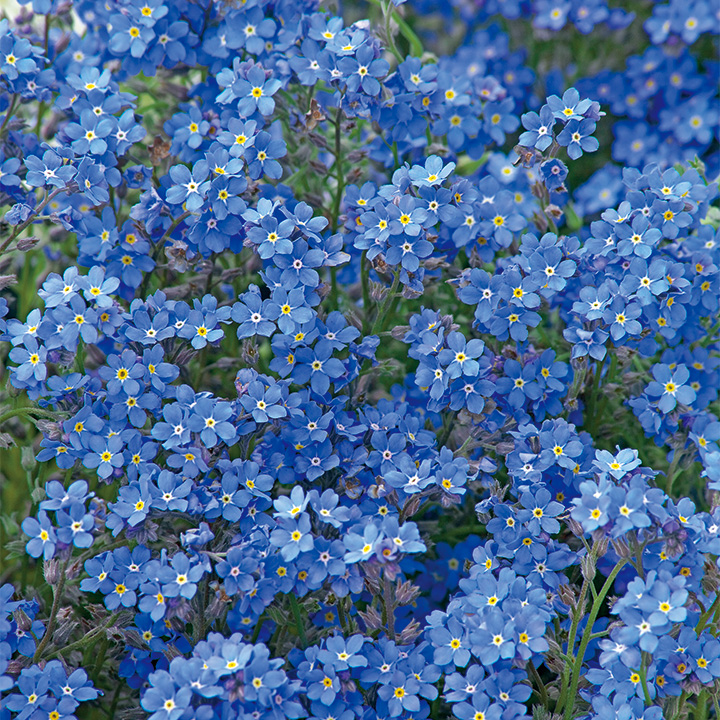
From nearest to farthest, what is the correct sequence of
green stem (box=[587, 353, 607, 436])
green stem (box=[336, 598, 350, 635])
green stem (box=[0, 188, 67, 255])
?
green stem (box=[336, 598, 350, 635]) → green stem (box=[0, 188, 67, 255]) → green stem (box=[587, 353, 607, 436])

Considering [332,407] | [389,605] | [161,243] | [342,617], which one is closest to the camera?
[389,605]

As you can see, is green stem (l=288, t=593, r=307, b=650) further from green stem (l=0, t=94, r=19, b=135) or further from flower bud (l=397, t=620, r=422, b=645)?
green stem (l=0, t=94, r=19, b=135)

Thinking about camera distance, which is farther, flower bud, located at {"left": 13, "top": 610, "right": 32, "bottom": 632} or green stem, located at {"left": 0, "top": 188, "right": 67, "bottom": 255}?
green stem, located at {"left": 0, "top": 188, "right": 67, "bottom": 255}

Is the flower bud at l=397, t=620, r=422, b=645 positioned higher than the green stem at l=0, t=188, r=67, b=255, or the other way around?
the green stem at l=0, t=188, r=67, b=255

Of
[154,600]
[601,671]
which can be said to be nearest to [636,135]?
[601,671]

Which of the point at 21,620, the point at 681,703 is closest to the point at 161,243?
the point at 21,620

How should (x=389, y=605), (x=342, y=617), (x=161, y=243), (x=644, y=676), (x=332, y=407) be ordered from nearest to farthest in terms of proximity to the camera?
1. (x=644, y=676)
2. (x=389, y=605)
3. (x=342, y=617)
4. (x=332, y=407)
5. (x=161, y=243)

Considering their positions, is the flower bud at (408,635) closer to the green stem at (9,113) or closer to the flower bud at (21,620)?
the flower bud at (21,620)

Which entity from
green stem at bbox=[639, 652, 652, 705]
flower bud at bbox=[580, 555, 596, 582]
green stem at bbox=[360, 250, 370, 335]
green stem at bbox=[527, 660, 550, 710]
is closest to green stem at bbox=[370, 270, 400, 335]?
green stem at bbox=[360, 250, 370, 335]

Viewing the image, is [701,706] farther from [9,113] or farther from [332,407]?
[9,113]
